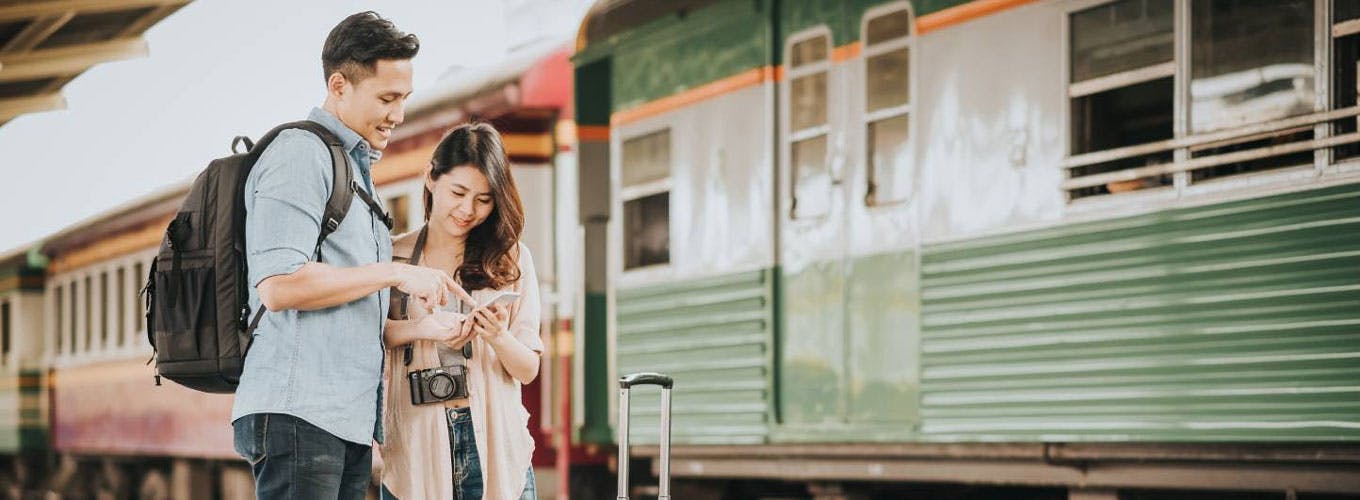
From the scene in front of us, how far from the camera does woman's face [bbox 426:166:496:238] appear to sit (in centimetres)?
336

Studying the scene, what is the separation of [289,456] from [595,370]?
269 inches

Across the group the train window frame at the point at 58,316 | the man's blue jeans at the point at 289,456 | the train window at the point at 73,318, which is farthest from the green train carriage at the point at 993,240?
the train window frame at the point at 58,316

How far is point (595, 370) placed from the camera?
973cm

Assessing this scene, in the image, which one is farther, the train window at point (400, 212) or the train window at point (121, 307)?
the train window at point (121, 307)

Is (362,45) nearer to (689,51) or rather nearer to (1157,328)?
(1157,328)

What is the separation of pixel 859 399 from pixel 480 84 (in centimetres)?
439

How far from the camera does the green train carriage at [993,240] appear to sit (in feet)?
17.8

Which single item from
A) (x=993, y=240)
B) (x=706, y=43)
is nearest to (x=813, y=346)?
(x=993, y=240)

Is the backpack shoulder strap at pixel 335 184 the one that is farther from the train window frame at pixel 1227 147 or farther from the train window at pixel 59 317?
the train window at pixel 59 317

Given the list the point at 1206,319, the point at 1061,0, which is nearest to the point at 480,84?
the point at 1061,0

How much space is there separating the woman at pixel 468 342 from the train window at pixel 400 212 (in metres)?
7.56

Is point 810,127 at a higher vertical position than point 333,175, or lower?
higher

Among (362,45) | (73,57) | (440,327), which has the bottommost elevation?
(440,327)

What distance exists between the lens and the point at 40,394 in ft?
69.1
